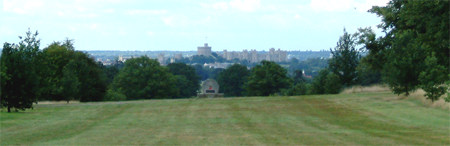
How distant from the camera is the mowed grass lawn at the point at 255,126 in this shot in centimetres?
1756

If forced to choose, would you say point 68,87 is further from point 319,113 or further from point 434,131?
point 434,131

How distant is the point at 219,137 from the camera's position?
1856cm

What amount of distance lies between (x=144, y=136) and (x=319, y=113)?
1336cm

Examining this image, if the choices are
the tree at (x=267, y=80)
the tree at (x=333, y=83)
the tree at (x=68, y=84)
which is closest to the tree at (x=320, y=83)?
the tree at (x=333, y=83)

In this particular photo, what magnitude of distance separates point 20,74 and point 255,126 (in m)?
13.1

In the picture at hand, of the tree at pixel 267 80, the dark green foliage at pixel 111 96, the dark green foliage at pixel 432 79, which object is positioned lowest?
the dark green foliage at pixel 111 96

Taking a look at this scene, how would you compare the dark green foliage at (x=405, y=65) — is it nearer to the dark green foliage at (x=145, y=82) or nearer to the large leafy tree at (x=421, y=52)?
the large leafy tree at (x=421, y=52)

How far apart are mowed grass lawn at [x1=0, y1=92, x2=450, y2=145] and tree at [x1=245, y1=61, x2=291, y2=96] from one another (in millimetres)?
53439

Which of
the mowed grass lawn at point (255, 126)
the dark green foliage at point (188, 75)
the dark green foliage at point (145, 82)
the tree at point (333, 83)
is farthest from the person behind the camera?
the dark green foliage at point (188, 75)

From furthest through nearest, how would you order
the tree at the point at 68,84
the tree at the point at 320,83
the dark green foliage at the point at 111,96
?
the dark green foliage at the point at 111,96 → the tree at the point at 320,83 → the tree at the point at 68,84

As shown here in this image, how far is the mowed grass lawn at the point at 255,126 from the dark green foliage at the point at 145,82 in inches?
2319

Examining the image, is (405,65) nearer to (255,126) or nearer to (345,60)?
(255,126)

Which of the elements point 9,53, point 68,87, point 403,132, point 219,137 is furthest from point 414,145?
point 68,87

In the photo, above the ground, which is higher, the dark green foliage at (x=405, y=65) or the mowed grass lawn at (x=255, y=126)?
the dark green foliage at (x=405, y=65)
